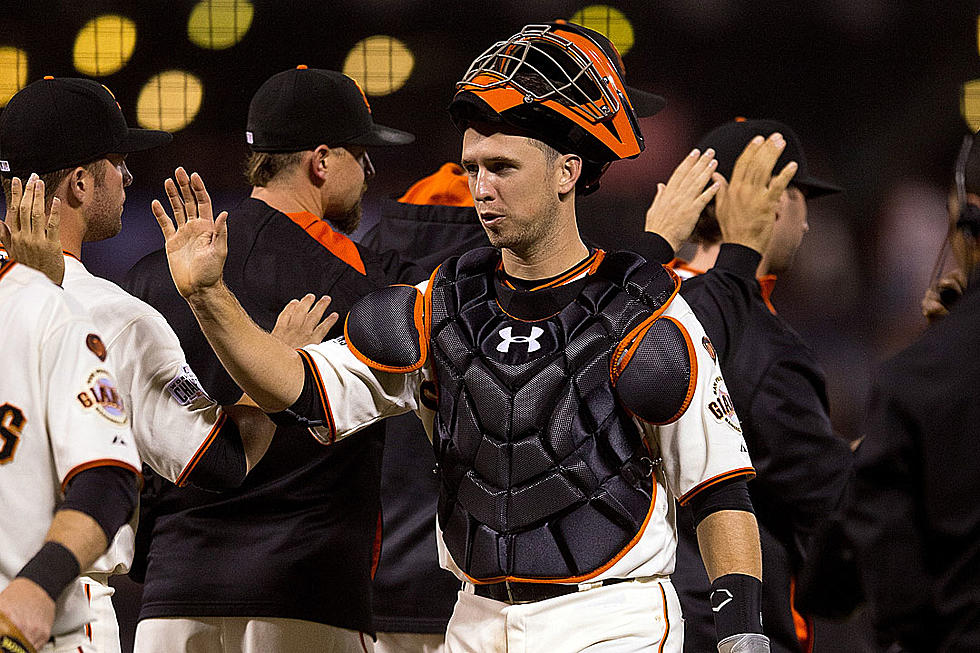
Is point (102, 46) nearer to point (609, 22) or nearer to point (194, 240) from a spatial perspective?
point (609, 22)

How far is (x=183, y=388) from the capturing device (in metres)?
2.37

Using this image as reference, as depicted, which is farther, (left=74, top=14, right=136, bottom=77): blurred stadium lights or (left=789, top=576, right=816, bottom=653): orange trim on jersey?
(left=74, top=14, right=136, bottom=77): blurred stadium lights

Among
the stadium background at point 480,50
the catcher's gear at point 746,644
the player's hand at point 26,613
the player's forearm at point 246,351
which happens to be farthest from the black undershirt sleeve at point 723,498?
the stadium background at point 480,50

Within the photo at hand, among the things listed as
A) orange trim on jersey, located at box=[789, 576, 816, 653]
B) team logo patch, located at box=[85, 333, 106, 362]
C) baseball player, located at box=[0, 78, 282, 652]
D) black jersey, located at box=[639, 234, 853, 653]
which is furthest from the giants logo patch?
orange trim on jersey, located at box=[789, 576, 816, 653]

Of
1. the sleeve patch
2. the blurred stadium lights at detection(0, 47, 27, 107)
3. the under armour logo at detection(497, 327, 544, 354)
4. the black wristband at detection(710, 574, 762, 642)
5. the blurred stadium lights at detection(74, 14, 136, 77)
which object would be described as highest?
the under armour logo at detection(497, 327, 544, 354)

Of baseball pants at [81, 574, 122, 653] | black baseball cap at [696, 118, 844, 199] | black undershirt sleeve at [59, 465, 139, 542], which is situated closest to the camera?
black undershirt sleeve at [59, 465, 139, 542]

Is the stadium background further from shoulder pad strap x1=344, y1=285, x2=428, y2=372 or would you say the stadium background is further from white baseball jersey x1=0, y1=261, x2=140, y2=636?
white baseball jersey x1=0, y1=261, x2=140, y2=636

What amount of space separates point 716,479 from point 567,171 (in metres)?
0.65

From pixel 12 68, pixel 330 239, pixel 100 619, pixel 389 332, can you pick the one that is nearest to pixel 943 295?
pixel 389 332

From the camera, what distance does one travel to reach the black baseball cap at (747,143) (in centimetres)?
344

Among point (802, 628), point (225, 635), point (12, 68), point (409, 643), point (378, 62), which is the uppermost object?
point (378, 62)

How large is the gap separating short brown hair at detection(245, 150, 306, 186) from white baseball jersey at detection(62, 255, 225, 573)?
83cm

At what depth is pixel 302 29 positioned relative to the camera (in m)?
5.11

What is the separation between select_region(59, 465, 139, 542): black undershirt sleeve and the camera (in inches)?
71.2
